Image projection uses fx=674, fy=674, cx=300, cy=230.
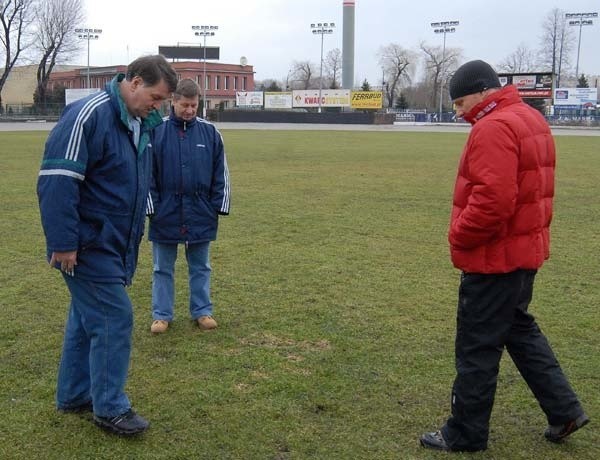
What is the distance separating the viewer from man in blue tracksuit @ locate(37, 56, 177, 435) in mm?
3262

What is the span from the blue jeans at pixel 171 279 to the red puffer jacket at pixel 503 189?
2.51 m

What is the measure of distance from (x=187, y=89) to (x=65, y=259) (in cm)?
202

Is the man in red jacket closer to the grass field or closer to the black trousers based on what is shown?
the black trousers

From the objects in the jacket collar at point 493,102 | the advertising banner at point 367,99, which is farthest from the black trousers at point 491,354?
the advertising banner at point 367,99

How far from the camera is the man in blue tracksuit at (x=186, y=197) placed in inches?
200

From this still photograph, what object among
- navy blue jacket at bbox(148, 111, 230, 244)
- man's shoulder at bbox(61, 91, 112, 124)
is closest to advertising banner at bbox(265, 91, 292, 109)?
navy blue jacket at bbox(148, 111, 230, 244)

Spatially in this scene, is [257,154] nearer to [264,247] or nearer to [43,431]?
[264,247]

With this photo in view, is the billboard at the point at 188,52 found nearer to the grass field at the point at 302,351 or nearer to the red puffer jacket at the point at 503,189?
the grass field at the point at 302,351

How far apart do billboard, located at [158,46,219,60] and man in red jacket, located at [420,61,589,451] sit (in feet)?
329

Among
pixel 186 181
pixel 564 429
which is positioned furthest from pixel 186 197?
pixel 564 429

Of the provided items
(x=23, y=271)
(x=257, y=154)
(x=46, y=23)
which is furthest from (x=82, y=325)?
(x=46, y=23)

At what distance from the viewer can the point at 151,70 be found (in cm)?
336

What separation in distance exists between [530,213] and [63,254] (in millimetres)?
2293

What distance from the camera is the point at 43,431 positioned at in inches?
145
